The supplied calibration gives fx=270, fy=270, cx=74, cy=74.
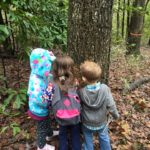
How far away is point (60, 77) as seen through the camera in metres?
3.11

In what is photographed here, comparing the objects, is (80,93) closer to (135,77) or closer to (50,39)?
(50,39)

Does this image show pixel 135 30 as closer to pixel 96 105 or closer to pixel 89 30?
pixel 89 30

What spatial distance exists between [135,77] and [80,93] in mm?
3561

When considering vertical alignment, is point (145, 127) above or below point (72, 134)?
below

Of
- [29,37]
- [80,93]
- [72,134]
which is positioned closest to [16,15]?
[29,37]

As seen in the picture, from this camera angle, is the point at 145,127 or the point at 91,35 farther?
the point at 145,127

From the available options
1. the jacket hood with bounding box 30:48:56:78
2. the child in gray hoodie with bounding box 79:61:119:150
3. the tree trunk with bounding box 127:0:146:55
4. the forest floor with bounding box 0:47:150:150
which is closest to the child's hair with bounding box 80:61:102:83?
the child in gray hoodie with bounding box 79:61:119:150

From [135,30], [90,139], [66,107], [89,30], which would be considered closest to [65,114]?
[66,107]

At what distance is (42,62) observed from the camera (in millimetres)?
3264

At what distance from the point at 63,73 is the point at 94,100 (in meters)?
0.51

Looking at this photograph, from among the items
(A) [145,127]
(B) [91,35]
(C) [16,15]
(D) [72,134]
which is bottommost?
(A) [145,127]

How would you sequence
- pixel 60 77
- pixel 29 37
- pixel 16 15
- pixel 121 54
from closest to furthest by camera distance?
1. pixel 60 77
2. pixel 16 15
3. pixel 29 37
4. pixel 121 54

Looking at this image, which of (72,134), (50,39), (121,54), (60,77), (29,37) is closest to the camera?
(60,77)

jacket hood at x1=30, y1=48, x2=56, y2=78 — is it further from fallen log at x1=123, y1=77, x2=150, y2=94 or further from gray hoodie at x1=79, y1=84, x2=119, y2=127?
fallen log at x1=123, y1=77, x2=150, y2=94
